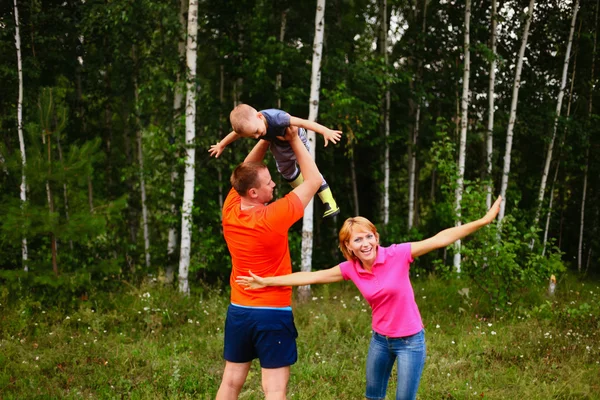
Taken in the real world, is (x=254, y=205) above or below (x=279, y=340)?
above

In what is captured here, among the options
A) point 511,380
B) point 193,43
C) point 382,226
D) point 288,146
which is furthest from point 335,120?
point 288,146

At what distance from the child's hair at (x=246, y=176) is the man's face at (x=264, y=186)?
0.03 metres

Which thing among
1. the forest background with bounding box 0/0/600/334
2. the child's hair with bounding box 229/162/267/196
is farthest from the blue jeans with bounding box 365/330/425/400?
the forest background with bounding box 0/0/600/334

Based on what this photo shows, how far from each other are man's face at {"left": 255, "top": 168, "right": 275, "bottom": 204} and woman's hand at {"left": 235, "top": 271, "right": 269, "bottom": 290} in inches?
19.1

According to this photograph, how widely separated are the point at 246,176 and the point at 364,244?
0.88m

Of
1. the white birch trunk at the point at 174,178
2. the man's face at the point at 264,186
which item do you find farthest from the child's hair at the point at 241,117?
the white birch trunk at the point at 174,178

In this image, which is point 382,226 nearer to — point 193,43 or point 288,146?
point 193,43

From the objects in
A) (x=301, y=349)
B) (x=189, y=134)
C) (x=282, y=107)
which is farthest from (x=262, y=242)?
(x=282, y=107)

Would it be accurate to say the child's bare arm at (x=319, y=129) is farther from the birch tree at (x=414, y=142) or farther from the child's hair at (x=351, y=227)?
the birch tree at (x=414, y=142)

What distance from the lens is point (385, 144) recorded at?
1568 cm

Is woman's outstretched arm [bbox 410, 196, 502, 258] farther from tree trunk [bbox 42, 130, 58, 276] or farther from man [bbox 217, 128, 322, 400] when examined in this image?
tree trunk [bbox 42, 130, 58, 276]

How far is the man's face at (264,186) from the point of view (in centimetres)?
339

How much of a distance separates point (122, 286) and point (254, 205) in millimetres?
7197

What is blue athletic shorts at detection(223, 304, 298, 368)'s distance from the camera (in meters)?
3.45
